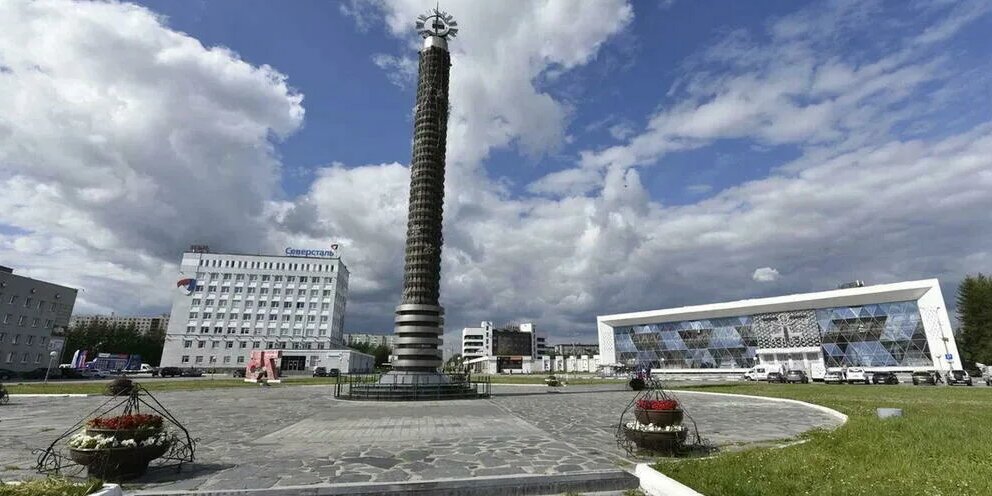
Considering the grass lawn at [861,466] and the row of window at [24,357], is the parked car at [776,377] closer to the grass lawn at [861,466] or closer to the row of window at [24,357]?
the grass lawn at [861,466]

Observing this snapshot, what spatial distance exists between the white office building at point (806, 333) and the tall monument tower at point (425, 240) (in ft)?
223

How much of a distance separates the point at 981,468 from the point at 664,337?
109 metres

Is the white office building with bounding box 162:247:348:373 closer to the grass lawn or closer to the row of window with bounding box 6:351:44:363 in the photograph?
the row of window with bounding box 6:351:44:363

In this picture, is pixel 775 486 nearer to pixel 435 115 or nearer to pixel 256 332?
pixel 435 115

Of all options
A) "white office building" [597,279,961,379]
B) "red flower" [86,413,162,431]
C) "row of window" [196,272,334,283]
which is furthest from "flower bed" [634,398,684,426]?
"row of window" [196,272,334,283]

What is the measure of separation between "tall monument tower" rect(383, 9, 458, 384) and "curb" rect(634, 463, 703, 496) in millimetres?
27906

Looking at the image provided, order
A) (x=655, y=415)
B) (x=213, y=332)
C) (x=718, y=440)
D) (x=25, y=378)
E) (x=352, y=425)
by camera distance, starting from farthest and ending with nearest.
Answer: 1. (x=213, y=332)
2. (x=25, y=378)
3. (x=352, y=425)
4. (x=718, y=440)
5. (x=655, y=415)

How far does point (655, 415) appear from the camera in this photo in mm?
10641

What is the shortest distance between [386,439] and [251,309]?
113309mm

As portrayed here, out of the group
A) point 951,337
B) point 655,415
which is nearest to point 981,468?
point 655,415

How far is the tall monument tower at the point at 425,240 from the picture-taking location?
3744 centimetres

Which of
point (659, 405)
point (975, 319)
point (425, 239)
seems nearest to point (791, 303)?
point (975, 319)

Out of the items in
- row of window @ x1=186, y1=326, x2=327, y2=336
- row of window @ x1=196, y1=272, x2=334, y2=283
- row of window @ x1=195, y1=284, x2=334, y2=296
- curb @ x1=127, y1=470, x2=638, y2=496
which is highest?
row of window @ x1=196, y1=272, x2=334, y2=283

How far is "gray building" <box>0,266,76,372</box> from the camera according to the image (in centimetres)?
6838
